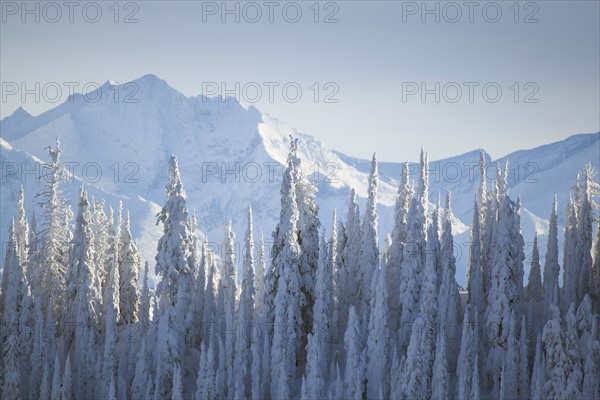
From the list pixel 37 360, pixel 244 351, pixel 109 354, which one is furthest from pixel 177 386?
pixel 37 360

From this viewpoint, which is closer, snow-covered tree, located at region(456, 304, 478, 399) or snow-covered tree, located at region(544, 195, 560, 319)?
snow-covered tree, located at region(456, 304, 478, 399)

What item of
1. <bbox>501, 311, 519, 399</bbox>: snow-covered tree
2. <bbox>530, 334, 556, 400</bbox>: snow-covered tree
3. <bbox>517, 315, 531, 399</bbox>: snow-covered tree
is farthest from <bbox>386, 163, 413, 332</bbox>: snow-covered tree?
<bbox>530, 334, 556, 400</bbox>: snow-covered tree

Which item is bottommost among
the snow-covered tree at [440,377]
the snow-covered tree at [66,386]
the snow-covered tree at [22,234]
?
the snow-covered tree at [66,386]

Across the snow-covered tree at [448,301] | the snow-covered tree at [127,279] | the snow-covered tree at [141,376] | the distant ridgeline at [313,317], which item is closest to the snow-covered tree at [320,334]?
the distant ridgeline at [313,317]

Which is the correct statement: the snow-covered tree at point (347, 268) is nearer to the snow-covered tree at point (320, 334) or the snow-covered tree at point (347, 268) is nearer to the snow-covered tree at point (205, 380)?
the snow-covered tree at point (320, 334)

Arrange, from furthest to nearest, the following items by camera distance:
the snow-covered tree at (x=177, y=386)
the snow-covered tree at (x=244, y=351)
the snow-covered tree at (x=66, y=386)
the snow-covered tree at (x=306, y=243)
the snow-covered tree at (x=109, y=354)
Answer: the snow-covered tree at (x=306, y=243)
the snow-covered tree at (x=109, y=354)
the snow-covered tree at (x=66, y=386)
the snow-covered tree at (x=244, y=351)
the snow-covered tree at (x=177, y=386)

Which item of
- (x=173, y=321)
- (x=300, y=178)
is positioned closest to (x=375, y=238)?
(x=300, y=178)

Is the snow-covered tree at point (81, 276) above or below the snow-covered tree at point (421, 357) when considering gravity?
above

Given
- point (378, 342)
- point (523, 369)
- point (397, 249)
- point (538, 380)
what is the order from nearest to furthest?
point (538, 380), point (523, 369), point (378, 342), point (397, 249)

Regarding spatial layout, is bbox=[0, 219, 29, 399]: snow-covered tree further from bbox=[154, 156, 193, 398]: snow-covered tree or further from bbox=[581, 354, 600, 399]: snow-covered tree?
bbox=[581, 354, 600, 399]: snow-covered tree

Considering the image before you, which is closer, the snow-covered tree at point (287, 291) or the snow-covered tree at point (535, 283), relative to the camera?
the snow-covered tree at point (287, 291)

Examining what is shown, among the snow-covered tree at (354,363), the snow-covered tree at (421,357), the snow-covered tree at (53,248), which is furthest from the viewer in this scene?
the snow-covered tree at (53,248)

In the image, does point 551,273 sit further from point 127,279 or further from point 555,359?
point 127,279

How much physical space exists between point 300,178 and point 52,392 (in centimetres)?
2587
